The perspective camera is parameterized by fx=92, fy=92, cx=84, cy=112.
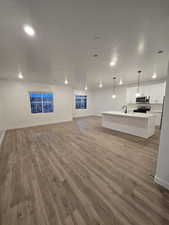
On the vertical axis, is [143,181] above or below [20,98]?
below

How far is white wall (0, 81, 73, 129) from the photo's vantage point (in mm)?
4992

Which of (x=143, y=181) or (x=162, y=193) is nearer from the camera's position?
(x=162, y=193)

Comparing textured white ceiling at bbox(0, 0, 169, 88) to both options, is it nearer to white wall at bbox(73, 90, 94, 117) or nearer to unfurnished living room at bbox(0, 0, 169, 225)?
unfurnished living room at bbox(0, 0, 169, 225)

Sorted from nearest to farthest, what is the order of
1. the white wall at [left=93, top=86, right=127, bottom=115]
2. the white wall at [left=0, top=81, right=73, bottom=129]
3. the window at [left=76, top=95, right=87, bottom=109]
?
the white wall at [left=0, top=81, right=73, bottom=129] → the white wall at [left=93, top=86, right=127, bottom=115] → the window at [left=76, top=95, right=87, bottom=109]

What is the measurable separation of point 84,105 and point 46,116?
4207 mm

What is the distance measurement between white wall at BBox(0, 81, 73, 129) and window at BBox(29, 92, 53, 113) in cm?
27

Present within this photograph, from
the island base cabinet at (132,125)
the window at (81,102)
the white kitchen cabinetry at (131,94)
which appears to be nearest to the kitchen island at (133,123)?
the island base cabinet at (132,125)

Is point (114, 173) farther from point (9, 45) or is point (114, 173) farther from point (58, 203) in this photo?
point (9, 45)

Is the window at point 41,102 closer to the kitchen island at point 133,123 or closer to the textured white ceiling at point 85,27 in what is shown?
the textured white ceiling at point 85,27

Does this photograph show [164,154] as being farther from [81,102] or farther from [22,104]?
[81,102]

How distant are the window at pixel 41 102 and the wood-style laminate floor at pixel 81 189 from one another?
142 inches

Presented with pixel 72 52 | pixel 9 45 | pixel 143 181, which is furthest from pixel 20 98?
pixel 143 181

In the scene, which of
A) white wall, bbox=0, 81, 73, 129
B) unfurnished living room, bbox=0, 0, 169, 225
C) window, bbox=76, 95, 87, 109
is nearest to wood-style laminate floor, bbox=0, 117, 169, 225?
unfurnished living room, bbox=0, 0, 169, 225

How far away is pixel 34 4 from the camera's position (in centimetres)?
114
